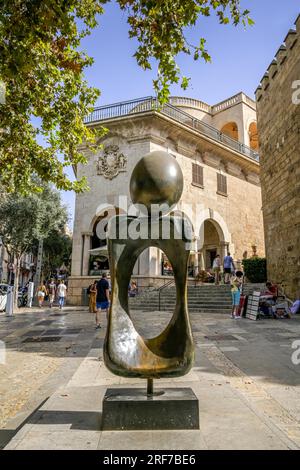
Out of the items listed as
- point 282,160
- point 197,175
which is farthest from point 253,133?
point 282,160

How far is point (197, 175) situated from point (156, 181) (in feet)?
61.4

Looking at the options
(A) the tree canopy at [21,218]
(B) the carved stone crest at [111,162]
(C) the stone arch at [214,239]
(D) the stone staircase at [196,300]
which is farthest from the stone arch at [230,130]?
(D) the stone staircase at [196,300]

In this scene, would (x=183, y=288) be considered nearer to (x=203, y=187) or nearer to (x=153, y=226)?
(x=153, y=226)

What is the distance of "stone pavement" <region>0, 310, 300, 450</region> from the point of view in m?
2.16

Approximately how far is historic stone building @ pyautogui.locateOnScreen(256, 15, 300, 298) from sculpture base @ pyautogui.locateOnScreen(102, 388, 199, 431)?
1007 centimetres

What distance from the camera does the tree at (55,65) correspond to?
4.75m

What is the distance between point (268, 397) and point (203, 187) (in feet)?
59.9

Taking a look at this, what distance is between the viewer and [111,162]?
19.4 meters

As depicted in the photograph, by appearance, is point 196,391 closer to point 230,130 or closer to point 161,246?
point 161,246

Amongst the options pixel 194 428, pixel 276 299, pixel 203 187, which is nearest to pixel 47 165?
pixel 194 428

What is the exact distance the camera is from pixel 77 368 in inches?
197

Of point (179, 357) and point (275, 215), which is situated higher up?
point (275, 215)

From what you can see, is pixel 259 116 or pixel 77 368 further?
pixel 259 116

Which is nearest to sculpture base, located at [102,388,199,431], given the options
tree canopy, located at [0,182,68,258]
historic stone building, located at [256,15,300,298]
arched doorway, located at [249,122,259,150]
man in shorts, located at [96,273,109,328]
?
man in shorts, located at [96,273,109,328]
